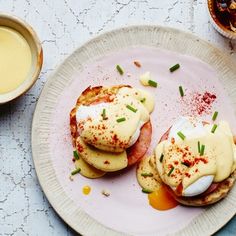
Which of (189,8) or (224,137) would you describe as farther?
(189,8)

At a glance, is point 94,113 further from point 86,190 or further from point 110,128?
point 86,190

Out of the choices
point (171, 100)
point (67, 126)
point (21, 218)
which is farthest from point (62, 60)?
point (21, 218)

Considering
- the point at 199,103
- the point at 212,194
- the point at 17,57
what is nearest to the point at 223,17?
the point at 199,103

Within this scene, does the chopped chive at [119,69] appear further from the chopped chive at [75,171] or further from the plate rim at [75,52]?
the chopped chive at [75,171]

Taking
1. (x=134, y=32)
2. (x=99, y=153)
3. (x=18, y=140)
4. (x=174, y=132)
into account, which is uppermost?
(x=134, y=32)

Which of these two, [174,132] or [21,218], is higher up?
[174,132]

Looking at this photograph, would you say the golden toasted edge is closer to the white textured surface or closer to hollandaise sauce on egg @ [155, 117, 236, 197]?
hollandaise sauce on egg @ [155, 117, 236, 197]

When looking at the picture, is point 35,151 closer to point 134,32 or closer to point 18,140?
point 18,140
